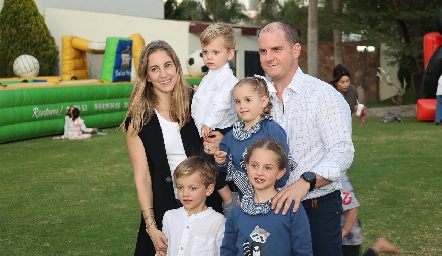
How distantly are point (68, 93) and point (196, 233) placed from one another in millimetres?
13775

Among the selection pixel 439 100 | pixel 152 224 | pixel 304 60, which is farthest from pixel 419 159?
pixel 304 60

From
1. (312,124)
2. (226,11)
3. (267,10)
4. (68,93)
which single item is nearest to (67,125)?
(68,93)

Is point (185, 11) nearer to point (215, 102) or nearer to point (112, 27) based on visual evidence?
point (112, 27)

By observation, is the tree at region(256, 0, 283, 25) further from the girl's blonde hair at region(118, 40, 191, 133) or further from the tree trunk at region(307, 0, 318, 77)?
the girl's blonde hair at region(118, 40, 191, 133)

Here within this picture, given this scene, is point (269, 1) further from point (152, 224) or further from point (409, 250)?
point (152, 224)

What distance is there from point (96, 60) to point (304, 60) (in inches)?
413

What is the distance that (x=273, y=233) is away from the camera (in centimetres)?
348

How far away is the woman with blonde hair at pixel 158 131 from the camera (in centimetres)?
410

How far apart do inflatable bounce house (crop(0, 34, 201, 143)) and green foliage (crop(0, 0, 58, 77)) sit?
7.08ft

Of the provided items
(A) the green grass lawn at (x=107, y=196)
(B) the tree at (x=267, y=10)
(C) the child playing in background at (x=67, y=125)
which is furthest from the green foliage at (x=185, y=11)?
(A) the green grass lawn at (x=107, y=196)

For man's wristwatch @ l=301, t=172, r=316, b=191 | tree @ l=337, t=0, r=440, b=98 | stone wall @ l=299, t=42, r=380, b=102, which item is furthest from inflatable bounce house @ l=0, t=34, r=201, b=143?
man's wristwatch @ l=301, t=172, r=316, b=191

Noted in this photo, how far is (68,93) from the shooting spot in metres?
17.3

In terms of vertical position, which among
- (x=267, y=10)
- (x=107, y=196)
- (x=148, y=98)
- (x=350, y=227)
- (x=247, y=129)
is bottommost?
(x=107, y=196)

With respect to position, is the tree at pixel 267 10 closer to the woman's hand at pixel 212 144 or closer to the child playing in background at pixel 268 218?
the woman's hand at pixel 212 144
